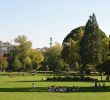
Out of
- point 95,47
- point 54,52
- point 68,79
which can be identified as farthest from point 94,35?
point 54,52

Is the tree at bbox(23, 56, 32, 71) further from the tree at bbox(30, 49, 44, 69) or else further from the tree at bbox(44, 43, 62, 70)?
the tree at bbox(44, 43, 62, 70)

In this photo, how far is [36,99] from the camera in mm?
42344

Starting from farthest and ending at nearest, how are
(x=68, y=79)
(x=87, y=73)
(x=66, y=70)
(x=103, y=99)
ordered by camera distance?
1. (x=66, y=70)
2. (x=87, y=73)
3. (x=68, y=79)
4. (x=103, y=99)

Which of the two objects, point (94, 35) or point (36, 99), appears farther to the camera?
point (94, 35)

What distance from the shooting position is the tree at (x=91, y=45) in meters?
111

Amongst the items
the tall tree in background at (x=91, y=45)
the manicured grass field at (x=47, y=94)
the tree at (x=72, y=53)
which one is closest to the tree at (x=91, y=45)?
the tall tree in background at (x=91, y=45)

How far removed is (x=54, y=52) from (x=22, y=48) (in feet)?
81.7

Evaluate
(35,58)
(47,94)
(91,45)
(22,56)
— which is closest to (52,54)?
(35,58)

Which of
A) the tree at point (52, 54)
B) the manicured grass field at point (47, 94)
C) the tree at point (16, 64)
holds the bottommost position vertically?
the manicured grass field at point (47, 94)

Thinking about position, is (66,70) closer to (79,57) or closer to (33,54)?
(79,57)

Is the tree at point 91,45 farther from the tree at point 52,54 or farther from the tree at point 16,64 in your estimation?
the tree at point 52,54

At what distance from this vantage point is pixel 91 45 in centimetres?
11388

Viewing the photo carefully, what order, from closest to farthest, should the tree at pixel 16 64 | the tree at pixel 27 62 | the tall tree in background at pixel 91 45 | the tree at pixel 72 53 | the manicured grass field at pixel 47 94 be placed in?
the manicured grass field at pixel 47 94 < the tall tree in background at pixel 91 45 < the tree at pixel 72 53 < the tree at pixel 16 64 < the tree at pixel 27 62

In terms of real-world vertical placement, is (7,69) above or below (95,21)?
below
